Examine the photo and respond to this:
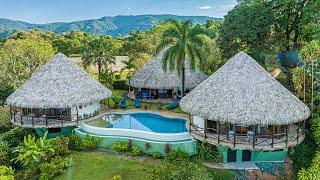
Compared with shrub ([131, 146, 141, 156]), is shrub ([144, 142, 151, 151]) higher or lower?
higher

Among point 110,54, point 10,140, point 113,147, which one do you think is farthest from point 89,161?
point 110,54

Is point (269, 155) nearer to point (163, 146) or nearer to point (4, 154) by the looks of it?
point (163, 146)

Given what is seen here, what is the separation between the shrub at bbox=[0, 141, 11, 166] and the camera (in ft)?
106

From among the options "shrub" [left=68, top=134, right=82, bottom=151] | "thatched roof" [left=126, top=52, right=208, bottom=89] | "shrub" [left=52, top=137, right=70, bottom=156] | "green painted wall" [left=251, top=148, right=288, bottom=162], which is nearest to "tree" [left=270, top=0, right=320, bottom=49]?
"thatched roof" [left=126, top=52, right=208, bottom=89]

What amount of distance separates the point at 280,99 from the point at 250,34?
52.6 feet

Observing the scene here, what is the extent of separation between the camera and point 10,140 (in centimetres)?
3675

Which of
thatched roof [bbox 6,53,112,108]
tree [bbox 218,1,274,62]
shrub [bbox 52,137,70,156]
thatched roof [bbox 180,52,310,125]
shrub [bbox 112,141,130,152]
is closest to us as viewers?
thatched roof [bbox 180,52,310,125]

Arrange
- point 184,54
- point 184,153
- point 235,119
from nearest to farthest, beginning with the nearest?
point 235,119
point 184,153
point 184,54

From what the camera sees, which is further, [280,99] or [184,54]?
[184,54]

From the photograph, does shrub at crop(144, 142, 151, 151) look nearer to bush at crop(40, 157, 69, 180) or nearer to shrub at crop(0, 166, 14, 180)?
bush at crop(40, 157, 69, 180)

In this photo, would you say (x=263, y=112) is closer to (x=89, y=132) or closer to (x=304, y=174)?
(x=304, y=174)

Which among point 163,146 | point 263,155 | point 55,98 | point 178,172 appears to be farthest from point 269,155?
point 55,98

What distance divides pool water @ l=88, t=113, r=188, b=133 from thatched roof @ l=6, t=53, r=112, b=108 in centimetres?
234

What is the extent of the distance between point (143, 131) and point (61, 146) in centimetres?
646
